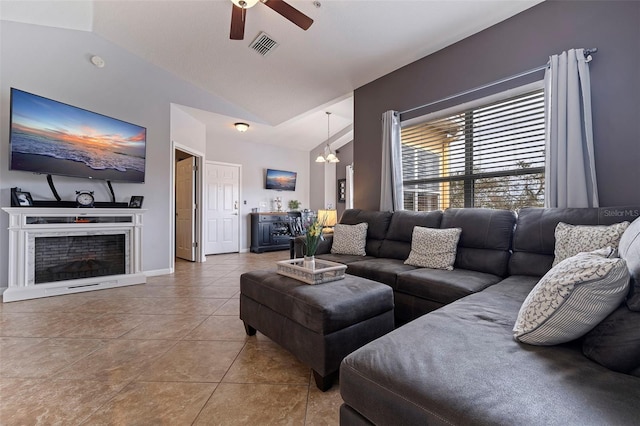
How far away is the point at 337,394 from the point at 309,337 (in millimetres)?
320

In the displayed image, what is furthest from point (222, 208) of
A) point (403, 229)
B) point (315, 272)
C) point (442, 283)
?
point (442, 283)

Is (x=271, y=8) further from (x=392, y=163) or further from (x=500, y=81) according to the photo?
(x=500, y=81)

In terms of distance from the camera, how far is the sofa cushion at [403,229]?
2.79 metres

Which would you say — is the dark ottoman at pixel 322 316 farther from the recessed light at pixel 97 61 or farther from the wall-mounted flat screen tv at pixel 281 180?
the wall-mounted flat screen tv at pixel 281 180

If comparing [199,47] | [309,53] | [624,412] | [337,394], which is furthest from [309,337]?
[199,47]

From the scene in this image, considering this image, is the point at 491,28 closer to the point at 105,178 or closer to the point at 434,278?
the point at 434,278

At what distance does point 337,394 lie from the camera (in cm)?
147

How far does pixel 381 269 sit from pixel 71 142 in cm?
372

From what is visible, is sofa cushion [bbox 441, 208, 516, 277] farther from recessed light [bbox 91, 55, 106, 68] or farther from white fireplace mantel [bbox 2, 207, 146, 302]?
recessed light [bbox 91, 55, 106, 68]

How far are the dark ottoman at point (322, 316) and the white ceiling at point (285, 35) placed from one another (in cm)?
257

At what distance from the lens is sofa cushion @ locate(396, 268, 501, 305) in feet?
6.28

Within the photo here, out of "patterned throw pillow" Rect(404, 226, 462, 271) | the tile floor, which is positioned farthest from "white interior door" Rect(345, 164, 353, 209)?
the tile floor

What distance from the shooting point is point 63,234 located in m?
3.19

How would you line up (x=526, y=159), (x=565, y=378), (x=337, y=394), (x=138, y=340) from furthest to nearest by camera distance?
1. (x=526, y=159)
2. (x=138, y=340)
3. (x=337, y=394)
4. (x=565, y=378)
